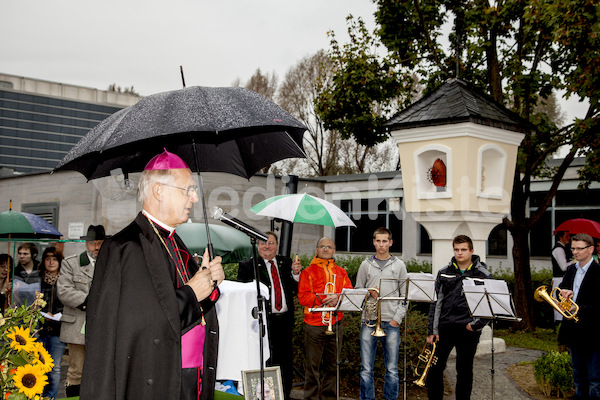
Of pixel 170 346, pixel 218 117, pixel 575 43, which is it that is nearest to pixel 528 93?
pixel 575 43

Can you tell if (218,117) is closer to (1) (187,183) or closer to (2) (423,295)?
(1) (187,183)

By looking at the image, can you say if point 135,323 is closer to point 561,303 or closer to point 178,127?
point 178,127

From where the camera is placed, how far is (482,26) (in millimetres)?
12844

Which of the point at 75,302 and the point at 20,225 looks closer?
the point at 75,302

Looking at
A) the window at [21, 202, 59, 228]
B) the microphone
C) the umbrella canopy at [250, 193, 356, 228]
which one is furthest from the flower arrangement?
the window at [21, 202, 59, 228]

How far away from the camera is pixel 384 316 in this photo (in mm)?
7289

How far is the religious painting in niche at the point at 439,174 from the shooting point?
9.12m

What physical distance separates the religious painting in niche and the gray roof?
25.2 inches

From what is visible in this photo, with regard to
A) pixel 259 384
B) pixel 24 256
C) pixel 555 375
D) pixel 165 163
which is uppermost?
pixel 165 163

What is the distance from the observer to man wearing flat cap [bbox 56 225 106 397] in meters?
6.68

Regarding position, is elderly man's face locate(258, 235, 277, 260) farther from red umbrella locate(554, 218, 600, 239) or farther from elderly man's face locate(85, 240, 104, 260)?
red umbrella locate(554, 218, 600, 239)

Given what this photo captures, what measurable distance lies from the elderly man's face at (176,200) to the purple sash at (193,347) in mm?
650

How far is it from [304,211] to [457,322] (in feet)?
8.15

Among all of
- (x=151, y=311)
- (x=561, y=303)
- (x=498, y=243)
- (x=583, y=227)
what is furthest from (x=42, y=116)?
(x=151, y=311)
